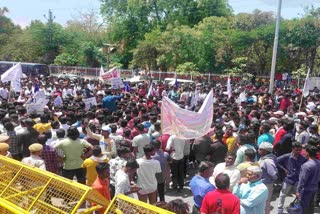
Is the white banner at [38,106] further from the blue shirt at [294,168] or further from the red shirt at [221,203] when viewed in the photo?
the red shirt at [221,203]

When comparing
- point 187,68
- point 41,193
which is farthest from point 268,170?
point 187,68

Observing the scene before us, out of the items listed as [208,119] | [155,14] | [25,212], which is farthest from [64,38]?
[25,212]

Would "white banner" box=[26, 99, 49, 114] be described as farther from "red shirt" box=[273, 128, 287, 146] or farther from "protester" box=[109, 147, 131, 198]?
"red shirt" box=[273, 128, 287, 146]

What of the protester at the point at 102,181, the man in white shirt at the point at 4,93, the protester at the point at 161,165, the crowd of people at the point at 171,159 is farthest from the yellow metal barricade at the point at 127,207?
the man in white shirt at the point at 4,93

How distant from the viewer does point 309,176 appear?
19.6ft

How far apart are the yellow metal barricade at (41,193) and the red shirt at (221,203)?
118cm

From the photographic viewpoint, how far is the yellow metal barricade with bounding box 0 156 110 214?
Result: 3877mm

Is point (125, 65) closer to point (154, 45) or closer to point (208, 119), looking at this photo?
point (154, 45)

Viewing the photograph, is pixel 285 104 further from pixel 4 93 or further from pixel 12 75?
pixel 4 93

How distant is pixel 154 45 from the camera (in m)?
35.2

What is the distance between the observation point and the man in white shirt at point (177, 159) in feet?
25.9

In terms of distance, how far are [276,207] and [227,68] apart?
24720mm

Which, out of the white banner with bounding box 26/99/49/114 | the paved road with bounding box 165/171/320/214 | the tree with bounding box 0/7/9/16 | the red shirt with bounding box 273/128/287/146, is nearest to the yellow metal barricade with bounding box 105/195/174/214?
the paved road with bounding box 165/171/320/214

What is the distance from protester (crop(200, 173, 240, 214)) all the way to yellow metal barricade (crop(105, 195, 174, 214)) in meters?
1.29
